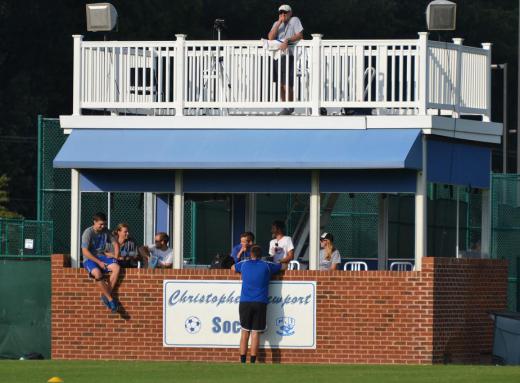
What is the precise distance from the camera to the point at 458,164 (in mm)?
26359

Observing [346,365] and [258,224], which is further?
[258,224]

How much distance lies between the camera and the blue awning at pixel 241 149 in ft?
80.4

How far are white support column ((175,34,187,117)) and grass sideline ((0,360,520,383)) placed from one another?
4.18 m

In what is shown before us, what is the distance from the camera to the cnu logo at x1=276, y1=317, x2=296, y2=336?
24859 mm

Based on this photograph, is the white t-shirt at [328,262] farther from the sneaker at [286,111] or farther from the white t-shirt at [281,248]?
the sneaker at [286,111]

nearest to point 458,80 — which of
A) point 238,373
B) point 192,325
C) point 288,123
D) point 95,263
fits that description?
point 288,123

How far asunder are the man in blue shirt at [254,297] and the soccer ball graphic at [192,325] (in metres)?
0.84

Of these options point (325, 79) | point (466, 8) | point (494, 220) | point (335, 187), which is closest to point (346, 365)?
point (335, 187)

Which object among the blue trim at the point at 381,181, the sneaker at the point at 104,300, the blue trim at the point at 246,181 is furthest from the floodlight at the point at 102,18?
the blue trim at the point at 381,181

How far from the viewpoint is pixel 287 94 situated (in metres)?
25.6

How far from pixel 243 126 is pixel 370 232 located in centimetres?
959

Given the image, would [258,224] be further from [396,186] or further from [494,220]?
[396,186]

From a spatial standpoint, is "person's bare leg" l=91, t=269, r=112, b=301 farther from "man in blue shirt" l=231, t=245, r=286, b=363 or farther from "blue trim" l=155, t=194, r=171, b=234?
"blue trim" l=155, t=194, r=171, b=234

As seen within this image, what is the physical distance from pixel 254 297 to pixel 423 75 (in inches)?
161
